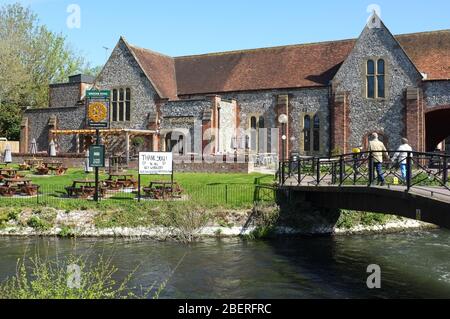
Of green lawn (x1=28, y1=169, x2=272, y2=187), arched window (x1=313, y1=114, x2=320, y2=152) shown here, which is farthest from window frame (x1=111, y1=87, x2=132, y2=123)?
arched window (x1=313, y1=114, x2=320, y2=152)

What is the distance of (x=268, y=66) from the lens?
4119cm

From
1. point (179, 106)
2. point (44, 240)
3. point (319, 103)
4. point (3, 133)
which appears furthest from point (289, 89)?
point (3, 133)

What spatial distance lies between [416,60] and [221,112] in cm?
1442

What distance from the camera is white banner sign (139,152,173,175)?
2441cm

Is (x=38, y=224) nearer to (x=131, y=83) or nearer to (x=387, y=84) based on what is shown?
(x=131, y=83)

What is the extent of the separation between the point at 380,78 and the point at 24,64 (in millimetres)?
39856

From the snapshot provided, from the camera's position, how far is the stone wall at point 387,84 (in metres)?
34.7

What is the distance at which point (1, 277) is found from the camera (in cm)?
1448

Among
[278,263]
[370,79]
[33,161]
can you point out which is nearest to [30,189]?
[33,161]

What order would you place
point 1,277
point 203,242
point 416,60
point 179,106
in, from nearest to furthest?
1. point 1,277
2. point 203,242
3. point 416,60
4. point 179,106

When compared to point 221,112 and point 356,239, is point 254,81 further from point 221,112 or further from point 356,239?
point 356,239

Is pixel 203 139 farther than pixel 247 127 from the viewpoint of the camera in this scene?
No

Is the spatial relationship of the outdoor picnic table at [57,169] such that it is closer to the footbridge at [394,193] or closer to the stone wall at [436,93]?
the footbridge at [394,193]

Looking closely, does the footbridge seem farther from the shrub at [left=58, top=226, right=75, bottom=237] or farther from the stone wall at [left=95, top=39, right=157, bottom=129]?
the stone wall at [left=95, top=39, right=157, bottom=129]
